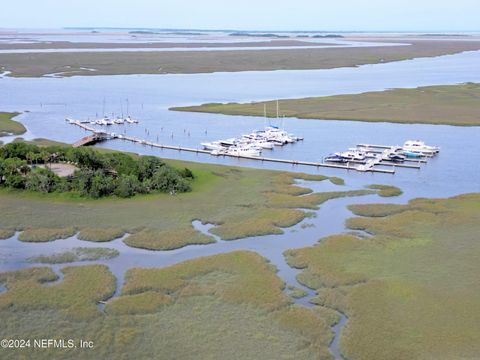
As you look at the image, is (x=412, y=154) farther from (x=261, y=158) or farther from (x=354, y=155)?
(x=261, y=158)

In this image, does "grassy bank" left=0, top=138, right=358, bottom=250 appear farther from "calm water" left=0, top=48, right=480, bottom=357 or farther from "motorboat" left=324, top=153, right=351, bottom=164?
"motorboat" left=324, top=153, right=351, bottom=164

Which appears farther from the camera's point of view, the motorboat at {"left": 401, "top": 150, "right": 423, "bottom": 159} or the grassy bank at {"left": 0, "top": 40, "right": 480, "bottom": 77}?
the grassy bank at {"left": 0, "top": 40, "right": 480, "bottom": 77}

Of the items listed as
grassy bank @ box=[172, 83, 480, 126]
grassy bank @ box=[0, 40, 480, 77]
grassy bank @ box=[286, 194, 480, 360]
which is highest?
grassy bank @ box=[0, 40, 480, 77]

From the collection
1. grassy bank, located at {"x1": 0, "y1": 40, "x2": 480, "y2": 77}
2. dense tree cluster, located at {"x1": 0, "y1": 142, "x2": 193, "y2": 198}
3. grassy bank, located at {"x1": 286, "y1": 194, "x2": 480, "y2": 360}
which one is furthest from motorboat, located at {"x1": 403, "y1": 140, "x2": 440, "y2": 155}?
grassy bank, located at {"x1": 0, "y1": 40, "x2": 480, "y2": 77}

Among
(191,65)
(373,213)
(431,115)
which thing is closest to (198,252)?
(373,213)

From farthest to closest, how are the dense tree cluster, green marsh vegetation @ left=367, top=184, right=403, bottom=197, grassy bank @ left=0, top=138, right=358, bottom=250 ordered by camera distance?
green marsh vegetation @ left=367, top=184, right=403, bottom=197 → the dense tree cluster → grassy bank @ left=0, top=138, right=358, bottom=250

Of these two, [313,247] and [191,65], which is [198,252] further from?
[191,65]

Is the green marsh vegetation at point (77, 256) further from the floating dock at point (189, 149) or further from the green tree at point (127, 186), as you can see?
the floating dock at point (189, 149)
